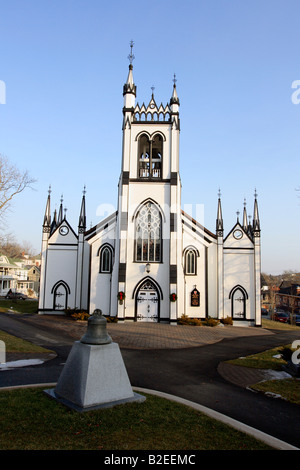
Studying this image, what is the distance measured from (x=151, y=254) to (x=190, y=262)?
153 inches

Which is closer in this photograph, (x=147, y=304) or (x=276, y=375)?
(x=276, y=375)

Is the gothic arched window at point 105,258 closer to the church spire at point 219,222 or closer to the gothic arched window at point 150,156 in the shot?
the gothic arched window at point 150,156

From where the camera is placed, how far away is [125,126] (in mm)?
28969

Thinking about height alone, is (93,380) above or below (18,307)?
above

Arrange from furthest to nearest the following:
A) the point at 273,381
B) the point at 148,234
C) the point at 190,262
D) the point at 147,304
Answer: the point at 190,262, the point at 148,234, the point at 147,304, the point at 273,381

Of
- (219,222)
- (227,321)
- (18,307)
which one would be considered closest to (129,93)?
(219,222)

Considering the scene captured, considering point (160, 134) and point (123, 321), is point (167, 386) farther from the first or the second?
point (160, 134)

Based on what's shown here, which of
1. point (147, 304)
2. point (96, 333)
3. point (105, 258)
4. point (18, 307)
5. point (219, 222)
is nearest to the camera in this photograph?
point (96, 333)

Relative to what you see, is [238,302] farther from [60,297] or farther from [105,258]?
[60,297]

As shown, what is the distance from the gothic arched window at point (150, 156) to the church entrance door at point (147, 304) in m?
9.71

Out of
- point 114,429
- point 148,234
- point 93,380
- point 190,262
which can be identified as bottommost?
point 114,429

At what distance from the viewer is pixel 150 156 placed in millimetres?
28516
